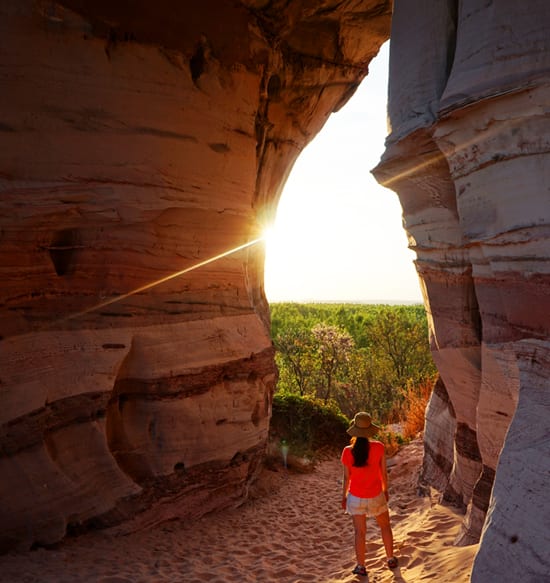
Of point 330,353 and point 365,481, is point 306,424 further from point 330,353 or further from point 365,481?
point 330,353

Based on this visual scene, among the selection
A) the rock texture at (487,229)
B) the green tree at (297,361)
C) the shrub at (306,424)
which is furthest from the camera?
the green tree at (297,361)

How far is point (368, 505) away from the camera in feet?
13.5

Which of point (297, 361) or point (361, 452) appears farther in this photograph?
point (297, 361)

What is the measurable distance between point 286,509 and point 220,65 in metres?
5.60

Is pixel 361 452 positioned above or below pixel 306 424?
above

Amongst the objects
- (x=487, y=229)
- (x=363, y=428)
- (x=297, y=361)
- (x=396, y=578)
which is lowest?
(x=297, y=361)

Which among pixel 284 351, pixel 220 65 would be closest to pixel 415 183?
pixel 220 65

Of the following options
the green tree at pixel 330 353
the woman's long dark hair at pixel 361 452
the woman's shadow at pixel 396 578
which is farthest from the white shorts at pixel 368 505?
the green tree at pixel 330 353

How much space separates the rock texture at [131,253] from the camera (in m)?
5.10

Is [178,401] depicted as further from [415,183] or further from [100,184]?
[415,183]

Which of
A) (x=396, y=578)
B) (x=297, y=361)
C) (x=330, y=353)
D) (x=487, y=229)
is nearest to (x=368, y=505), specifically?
(x=396, y=578)

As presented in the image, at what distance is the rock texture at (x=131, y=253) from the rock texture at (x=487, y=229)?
2.26 metres

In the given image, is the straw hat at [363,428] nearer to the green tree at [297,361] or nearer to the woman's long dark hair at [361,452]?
the woman's long dark hair at [361,452]

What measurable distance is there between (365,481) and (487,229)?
211 centimetres
